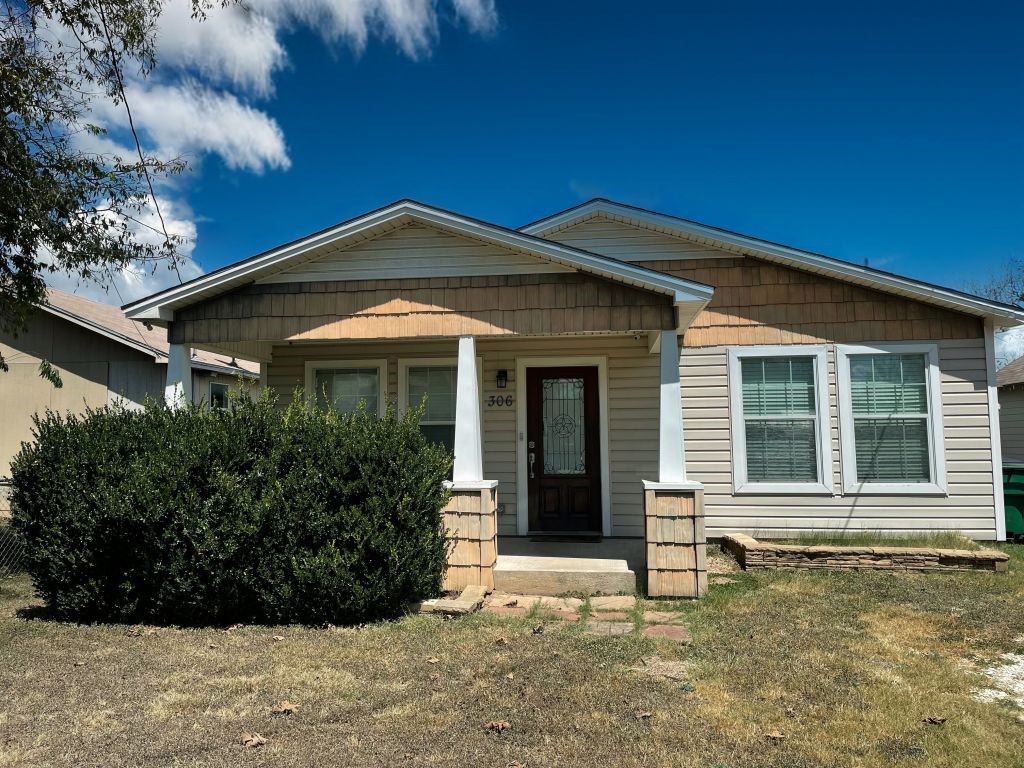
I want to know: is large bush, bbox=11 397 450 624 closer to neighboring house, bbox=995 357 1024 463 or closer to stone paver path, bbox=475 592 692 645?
stone paver path, bbox=475 592 692 645

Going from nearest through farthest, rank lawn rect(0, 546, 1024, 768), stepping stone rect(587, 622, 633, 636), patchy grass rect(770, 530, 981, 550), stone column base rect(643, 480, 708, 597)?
lawn rect(0, 546, 1024, 768)
stepping stone rect(587, 622, 633, 636)
stone column base rect(643, 480, 708, 597)
patchy grass rect(770, 530, 981, 550)

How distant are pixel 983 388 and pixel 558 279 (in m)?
5.39

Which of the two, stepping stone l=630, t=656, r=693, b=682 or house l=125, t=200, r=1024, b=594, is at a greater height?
house l=125, t=200, r=1024, b=594

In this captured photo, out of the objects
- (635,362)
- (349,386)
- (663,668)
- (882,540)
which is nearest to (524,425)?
(635,362)

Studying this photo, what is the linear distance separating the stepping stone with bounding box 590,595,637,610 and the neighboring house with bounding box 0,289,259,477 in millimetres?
8031

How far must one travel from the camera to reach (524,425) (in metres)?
8.60

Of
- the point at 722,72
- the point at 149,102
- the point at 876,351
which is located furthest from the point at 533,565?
the point at 722,72

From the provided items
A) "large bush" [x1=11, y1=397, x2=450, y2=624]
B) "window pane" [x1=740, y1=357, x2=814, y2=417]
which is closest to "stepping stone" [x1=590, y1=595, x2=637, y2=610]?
"large bush" [x1=11, y1=397, x2=450, y2=624]

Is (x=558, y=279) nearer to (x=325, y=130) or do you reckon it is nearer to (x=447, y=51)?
(x=447, y=51)

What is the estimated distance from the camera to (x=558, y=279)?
650 centimetres

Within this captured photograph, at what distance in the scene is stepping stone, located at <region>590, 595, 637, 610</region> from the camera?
5.70 metres

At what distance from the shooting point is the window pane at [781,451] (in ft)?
26.9

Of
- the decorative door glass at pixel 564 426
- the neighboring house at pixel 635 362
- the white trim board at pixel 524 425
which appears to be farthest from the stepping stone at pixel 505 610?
the decorative door glass at pixel 564 426

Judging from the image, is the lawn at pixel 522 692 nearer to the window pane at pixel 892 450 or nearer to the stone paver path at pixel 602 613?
the stone paver path at pixel 602 613
